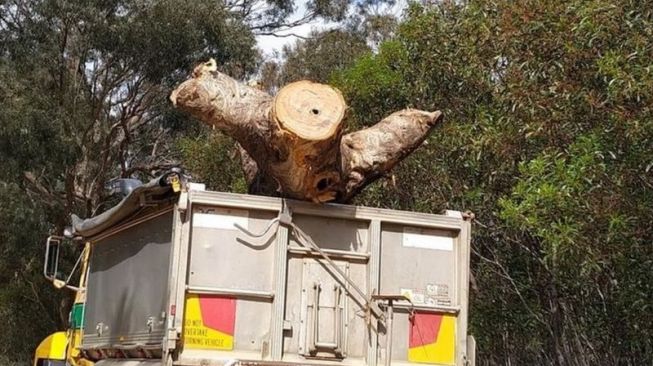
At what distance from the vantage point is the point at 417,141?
335 inches

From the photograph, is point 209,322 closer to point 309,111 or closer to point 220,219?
point 220,219

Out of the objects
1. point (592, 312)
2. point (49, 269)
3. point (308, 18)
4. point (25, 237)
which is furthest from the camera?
point (308, 18)

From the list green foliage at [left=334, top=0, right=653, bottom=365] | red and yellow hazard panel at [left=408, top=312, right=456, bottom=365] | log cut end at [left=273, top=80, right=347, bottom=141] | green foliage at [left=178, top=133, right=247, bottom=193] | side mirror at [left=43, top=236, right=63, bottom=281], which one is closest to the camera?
log cut end at [left=273, top=80, right=347, bottom=141]

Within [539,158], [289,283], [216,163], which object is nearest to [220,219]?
[289,283]

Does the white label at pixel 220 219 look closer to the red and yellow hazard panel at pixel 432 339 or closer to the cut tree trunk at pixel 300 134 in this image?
the cut tree trunk at pixel 300 134

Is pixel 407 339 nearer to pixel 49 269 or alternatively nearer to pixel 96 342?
pixel 96 342

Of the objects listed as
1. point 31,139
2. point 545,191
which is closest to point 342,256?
point 545,191

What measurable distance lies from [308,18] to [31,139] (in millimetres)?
9586

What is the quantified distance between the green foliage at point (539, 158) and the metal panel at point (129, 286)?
10.1 feet

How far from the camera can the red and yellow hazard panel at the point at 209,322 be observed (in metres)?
6.25

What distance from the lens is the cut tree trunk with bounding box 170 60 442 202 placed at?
6770 millimetres

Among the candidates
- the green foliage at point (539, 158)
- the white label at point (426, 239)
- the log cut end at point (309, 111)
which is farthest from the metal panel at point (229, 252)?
the green foliage at point (539, 158)

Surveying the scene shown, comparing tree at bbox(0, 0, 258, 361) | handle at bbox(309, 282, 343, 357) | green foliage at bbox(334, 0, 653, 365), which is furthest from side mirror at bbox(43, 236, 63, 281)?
tree at bbox(0, 0, 258, 361)

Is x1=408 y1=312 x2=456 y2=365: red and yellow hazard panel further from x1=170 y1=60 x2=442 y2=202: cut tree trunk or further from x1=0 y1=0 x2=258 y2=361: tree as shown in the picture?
x1=0 y1=0 x2=258 y2=361: tree
